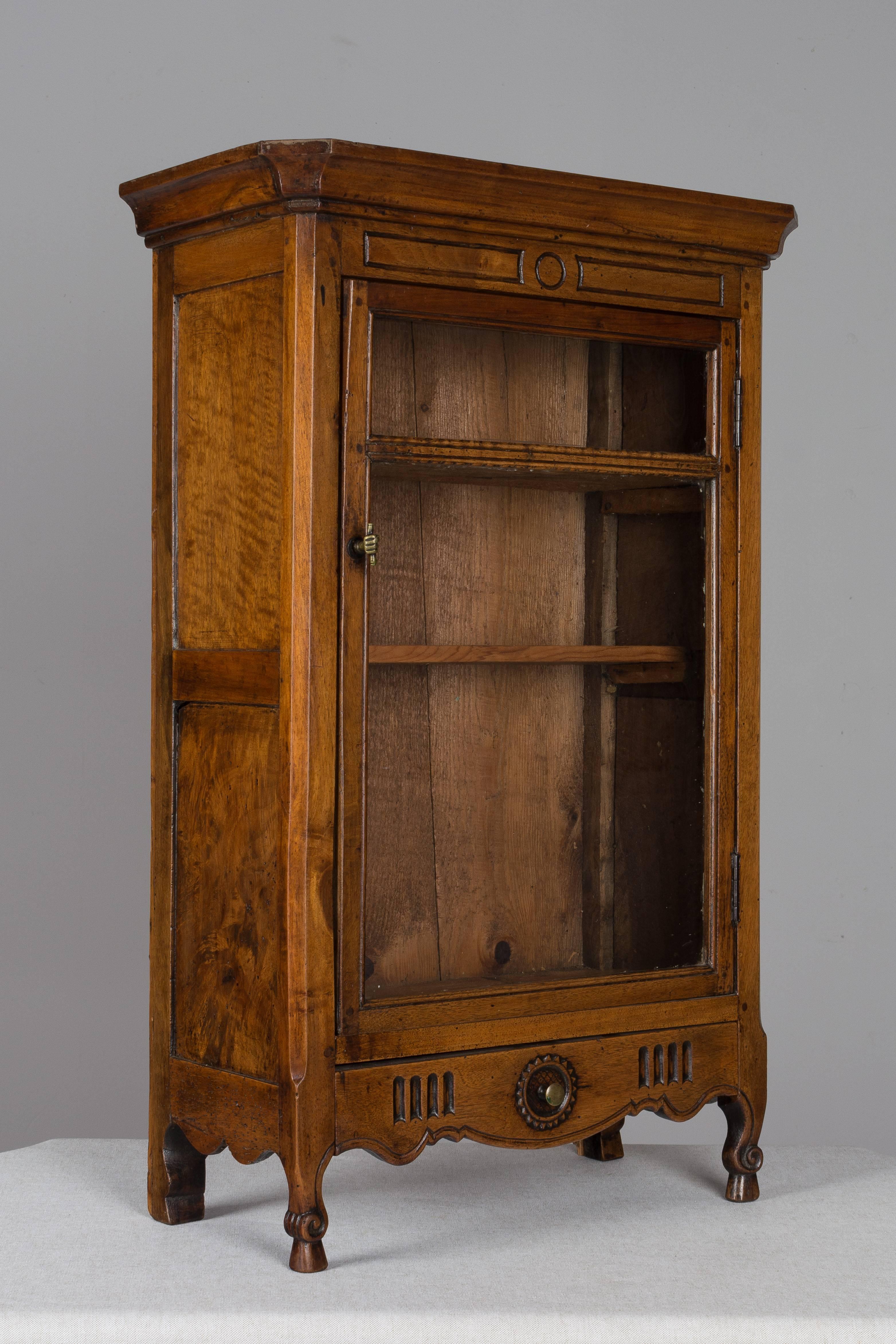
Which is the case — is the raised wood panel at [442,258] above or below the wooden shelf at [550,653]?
above

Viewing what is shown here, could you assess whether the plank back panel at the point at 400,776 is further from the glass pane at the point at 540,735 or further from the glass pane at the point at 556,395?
the glass pane at the point at 556,395

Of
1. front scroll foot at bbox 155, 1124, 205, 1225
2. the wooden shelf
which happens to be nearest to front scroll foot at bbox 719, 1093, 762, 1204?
the wooden shelf

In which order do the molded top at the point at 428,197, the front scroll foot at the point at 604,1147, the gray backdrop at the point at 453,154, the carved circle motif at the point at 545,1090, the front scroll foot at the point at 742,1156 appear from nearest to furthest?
the molded top at the point at 428,197 → the carved circle motif at the point at 545,1090 → the front scroll foot at the point at 742,1156 → the front scroll foot at the point at 604,1147 → the gray backdrop at the point at 453,154

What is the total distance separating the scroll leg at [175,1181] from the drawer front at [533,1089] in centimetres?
33

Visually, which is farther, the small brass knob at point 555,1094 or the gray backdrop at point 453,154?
the gray backdrop at point 453,154

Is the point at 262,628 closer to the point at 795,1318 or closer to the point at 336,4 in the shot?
the point at 795,1318

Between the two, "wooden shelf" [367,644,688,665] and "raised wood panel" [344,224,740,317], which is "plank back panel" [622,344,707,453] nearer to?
"raised wood panel" [344,224,740,317]

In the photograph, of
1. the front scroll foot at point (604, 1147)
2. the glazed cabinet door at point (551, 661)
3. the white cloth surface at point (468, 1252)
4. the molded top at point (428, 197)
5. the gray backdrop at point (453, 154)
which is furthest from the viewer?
the gray backdrop at point (453, 154)

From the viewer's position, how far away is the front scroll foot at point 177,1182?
237cm

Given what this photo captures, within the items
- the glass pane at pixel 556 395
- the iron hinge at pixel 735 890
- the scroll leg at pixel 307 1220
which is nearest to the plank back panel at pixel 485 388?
the glass pane at pixel 556 395

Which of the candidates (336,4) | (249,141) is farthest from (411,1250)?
(336,4)

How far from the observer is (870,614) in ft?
12.3

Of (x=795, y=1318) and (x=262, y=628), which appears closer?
(x=795, y=1318)

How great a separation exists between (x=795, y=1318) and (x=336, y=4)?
107 inches
